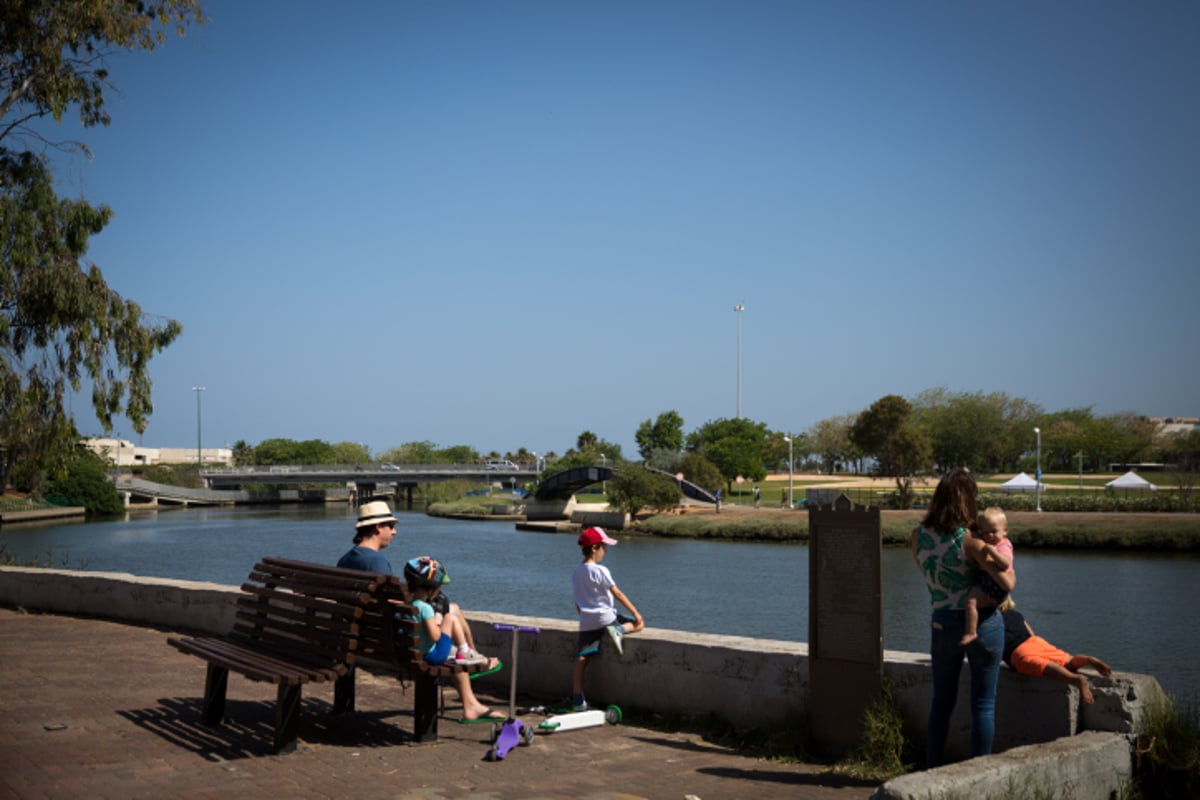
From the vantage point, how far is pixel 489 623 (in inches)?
317

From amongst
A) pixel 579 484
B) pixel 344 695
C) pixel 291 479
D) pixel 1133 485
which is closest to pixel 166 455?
pixel 291 479

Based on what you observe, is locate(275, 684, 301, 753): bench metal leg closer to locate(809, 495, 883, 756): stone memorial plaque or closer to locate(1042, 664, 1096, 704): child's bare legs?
locate(809, 495, 883, 756): stone memorial plaque

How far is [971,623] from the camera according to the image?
17.5 feet

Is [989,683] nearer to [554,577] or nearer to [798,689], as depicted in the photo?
[798,689]

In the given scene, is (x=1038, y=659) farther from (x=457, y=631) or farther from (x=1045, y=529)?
(x=1045, y=529)

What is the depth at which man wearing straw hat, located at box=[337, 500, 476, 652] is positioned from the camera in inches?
272

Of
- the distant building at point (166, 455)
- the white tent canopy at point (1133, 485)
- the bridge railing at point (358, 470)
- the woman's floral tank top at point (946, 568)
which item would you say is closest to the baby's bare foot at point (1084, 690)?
the woman's floral tank top at point (946, 568)

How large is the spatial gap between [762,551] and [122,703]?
46.0 metres

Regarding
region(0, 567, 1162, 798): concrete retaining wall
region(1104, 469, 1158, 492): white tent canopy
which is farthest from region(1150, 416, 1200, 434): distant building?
region(0, 567, 1162, 798): concrete retaining wall

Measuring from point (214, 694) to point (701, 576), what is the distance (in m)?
35.7

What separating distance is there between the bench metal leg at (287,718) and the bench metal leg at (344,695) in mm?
986

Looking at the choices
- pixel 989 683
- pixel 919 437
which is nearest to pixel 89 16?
pixel 989 683

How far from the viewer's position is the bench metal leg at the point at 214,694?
6.70 m

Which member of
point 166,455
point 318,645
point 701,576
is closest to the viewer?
point 318,645
